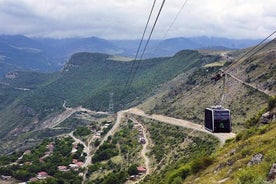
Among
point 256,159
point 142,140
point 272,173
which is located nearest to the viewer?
point 272,173

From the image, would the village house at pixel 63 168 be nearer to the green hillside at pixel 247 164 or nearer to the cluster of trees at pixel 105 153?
the cluster of trees at pixel 105 153

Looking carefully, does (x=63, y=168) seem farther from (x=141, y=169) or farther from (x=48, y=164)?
(x=141, y=169)

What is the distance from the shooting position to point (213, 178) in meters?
29.7

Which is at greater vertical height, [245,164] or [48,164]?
[245,164]

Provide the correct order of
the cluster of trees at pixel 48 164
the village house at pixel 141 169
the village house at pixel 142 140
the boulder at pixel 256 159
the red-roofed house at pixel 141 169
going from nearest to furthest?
1. the boulder at pixel 256 159
2. the village house at pixel 141 169
3. the red-roofed house at pixel 141 169
4. the cluster of trees at pixel 48 164
5. the village house at pixel 142 140

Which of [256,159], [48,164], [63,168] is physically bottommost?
[63,168]

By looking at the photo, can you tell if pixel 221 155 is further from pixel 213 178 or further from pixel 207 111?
pixel 213 178

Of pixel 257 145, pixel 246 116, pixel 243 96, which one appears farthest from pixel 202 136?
pixel 257 145

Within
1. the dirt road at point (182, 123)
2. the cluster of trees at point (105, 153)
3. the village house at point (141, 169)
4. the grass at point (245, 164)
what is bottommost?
the cluster of trees at point (105, 153)

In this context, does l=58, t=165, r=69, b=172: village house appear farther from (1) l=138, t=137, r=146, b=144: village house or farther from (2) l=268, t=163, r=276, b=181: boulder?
(2) l=268, t=163, r=276, b=181: boulder

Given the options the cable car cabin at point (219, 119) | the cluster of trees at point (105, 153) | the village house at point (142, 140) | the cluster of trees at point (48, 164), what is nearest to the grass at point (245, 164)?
the cable car cabin at point (219, 119)

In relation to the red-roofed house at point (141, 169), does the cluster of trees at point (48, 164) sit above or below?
below

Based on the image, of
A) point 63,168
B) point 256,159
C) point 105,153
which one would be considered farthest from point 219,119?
point 105,153

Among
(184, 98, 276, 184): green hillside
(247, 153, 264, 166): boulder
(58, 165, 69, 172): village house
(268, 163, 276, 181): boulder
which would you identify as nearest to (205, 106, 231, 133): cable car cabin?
(184, 98, 276, 184): green hillside
